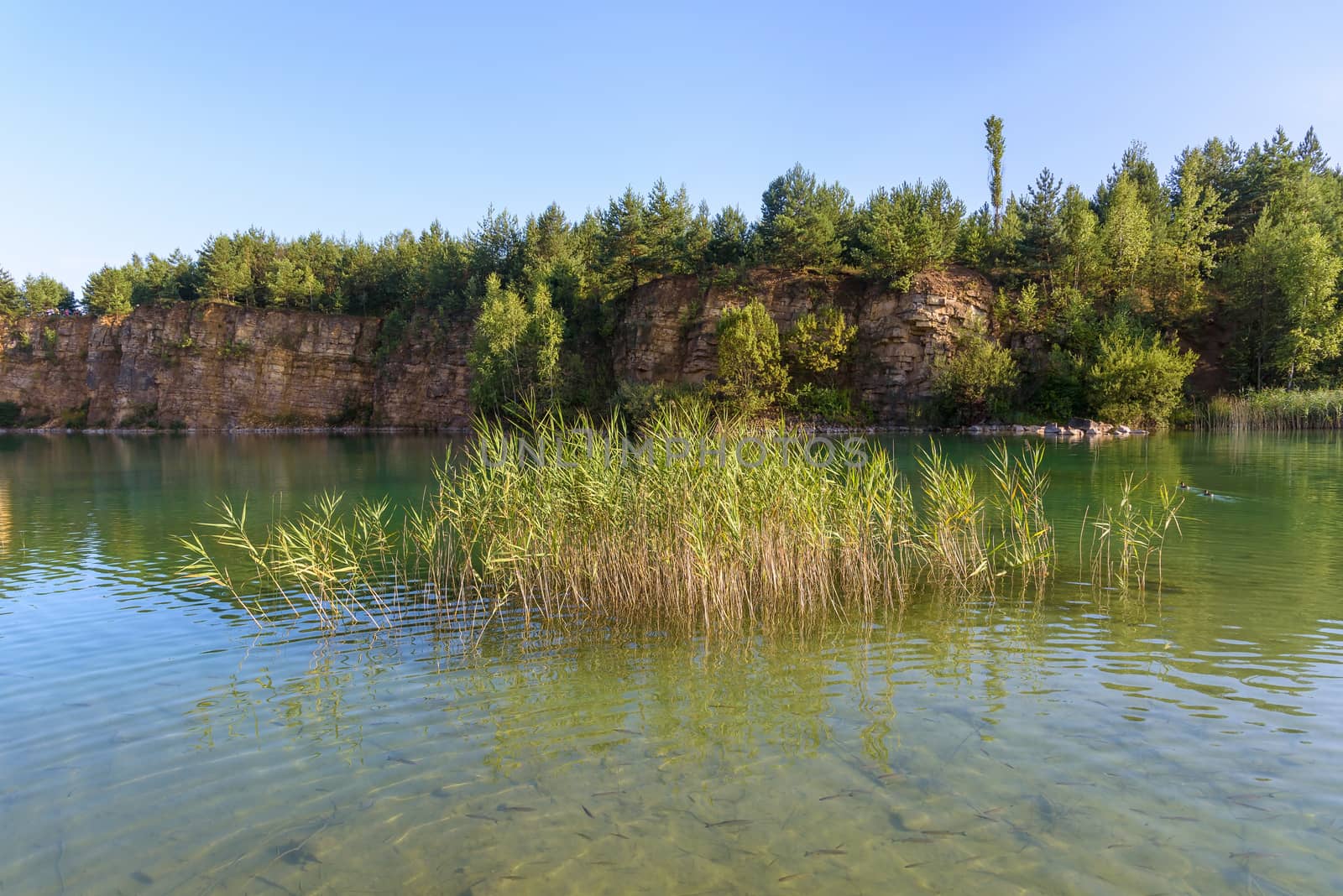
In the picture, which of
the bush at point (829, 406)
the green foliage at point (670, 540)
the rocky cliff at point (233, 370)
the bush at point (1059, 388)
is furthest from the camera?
the rocky cliff at point (233, 370)

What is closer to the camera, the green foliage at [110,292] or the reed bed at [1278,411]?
the reed bed at [1278,411]

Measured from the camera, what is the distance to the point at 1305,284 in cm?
4531

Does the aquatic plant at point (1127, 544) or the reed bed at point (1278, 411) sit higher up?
the reed bed at point (1278, 411)

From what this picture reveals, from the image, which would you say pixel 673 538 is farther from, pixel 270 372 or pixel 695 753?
pixel 270 372

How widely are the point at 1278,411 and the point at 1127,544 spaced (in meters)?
40.2

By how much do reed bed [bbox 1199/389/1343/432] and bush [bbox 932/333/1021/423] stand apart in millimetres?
10664

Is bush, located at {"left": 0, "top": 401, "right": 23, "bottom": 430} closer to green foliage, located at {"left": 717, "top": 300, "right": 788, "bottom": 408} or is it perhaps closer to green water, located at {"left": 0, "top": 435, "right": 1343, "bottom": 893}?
green foliage, located at {"left": 717, "top": 300, "right": 788, "bottom": 408}

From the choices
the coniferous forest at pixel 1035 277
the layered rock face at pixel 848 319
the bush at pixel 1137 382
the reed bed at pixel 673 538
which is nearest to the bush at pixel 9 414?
the coniferous forest at pixel 1035 277

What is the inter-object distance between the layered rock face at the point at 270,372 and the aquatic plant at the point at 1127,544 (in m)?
64.5

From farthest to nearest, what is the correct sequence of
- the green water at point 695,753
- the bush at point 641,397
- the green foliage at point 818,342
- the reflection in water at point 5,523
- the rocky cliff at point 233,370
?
the rocky cliff at point 233,370 < the green foliage at point 818,342 < the bush at point 641,397 < the reflection in water at point 5,523 < the green water at point 695,753

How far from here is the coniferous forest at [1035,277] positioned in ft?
152

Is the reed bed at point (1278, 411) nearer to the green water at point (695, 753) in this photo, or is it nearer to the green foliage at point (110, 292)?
the green water at point (695, 753)

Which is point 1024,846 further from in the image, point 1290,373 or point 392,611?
point 1290,373

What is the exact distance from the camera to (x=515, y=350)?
5722 centimetres
